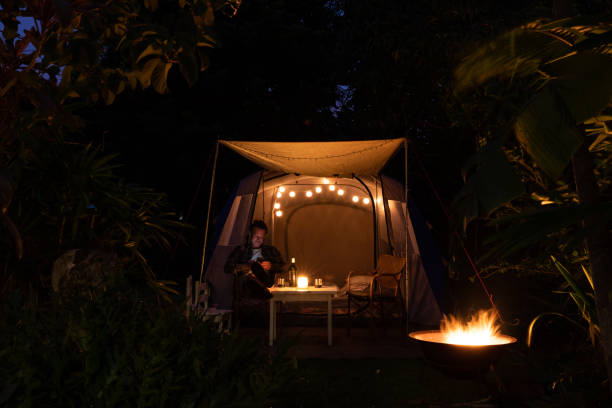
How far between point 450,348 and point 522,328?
8.37 feet

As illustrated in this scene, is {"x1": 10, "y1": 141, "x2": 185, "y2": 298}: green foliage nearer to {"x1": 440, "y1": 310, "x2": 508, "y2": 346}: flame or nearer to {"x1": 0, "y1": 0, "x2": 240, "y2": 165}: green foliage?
{"x1": 0, "y1": 0, "x2": 240, "y2": 165}: green foliage

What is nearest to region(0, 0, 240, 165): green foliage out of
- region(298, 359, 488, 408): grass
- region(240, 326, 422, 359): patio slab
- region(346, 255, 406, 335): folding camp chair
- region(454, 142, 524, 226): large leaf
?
region(454, 142, 524, 226): large leaf

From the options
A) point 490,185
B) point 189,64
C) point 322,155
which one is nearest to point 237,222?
point 322,155

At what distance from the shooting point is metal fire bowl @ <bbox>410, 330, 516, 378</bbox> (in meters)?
2.96

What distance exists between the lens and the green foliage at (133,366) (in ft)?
2.77

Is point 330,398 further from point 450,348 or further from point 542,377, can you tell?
point 542,377

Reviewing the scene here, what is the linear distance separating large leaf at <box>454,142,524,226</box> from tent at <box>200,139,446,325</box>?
3.21 metres

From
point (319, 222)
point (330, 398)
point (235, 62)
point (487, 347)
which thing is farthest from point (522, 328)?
point (235, 62)

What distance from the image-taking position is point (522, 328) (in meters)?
5.13

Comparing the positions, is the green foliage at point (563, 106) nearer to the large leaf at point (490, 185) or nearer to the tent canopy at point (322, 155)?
the large leaf at point (490, 185)

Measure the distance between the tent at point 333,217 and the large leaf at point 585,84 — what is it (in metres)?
3.29

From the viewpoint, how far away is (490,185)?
4.66ft

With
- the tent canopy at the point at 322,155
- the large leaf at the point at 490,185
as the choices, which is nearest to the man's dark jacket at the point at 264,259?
the tent canopy at the point at 322,155

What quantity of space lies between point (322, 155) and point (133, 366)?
4.45 meters
